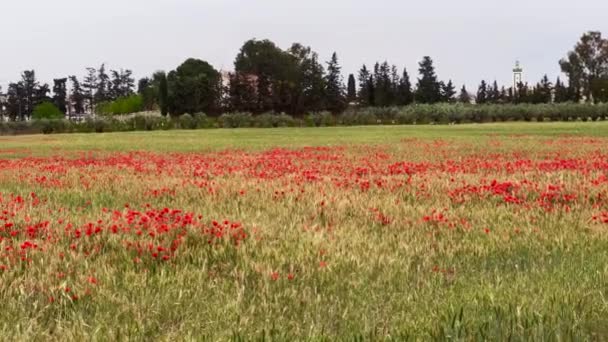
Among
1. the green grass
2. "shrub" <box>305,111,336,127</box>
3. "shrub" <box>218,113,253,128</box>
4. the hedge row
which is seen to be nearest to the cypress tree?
the hedge row

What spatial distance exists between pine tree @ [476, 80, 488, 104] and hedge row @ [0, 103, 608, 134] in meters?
70.2

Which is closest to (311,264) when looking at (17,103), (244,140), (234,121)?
(244,140)

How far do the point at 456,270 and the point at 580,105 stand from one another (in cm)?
8084

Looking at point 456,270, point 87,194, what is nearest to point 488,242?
point 456,270

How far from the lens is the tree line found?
102625 mm

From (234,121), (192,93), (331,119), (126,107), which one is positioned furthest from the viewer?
(126,107)

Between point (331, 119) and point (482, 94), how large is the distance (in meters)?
93.2

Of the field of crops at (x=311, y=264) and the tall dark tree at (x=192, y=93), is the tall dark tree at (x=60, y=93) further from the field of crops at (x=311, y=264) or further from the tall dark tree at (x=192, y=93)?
the field of crops at (x=311, y=264)

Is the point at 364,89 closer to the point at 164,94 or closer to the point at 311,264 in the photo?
the point at 164,94

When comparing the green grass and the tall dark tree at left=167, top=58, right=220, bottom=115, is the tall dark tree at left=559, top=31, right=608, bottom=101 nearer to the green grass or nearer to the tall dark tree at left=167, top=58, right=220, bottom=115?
the tall dark tree at left=167, top=58, right=220, bottom=115

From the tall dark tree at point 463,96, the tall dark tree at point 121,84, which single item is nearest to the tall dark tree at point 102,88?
the tall dark tree at point 121,84

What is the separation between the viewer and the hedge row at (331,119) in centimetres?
6394

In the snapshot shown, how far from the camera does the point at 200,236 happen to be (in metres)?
5.38

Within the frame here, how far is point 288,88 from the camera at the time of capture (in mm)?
110500
